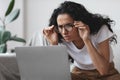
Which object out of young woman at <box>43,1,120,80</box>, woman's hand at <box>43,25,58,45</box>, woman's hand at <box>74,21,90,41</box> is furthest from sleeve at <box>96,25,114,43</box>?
woman's hand at <box>43,25,58,45</box>

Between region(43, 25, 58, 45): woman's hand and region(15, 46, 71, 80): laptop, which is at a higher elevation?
region(43, 25, 58, 45): woman's hand

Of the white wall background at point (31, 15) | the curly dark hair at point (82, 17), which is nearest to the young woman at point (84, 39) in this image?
the curly dark hair at point (82, 17)

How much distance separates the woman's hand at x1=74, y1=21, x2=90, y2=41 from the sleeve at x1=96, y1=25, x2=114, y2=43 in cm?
12

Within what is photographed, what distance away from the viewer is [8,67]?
4.02 ft

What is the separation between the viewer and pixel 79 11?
1.37 metres

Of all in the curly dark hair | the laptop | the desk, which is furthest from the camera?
the curly dark hair

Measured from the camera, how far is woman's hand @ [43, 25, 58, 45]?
1350mm

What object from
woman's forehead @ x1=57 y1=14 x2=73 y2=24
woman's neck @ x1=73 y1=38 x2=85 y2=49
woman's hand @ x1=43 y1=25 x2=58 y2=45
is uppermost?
woman's forehead @ x1=57 y1=14 x2=73 y2=24

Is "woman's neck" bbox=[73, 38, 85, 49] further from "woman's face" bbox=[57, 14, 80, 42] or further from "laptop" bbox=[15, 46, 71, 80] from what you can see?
"laptop" bbox=[15, 46, 71, 80]

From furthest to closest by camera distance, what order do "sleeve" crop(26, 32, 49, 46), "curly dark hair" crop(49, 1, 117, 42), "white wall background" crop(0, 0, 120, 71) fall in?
"white wall background" crop(0, 0, 120, 71)
"sleeve" crop(26, 32, 49, 46)
"curly dark hair" crop(49, 1, 117, 42)

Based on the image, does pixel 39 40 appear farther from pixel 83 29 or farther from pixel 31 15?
pixel 31 15

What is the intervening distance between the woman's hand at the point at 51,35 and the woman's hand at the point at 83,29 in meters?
0.16

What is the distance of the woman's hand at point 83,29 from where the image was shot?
47.9 inches

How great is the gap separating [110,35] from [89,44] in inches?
6.0
